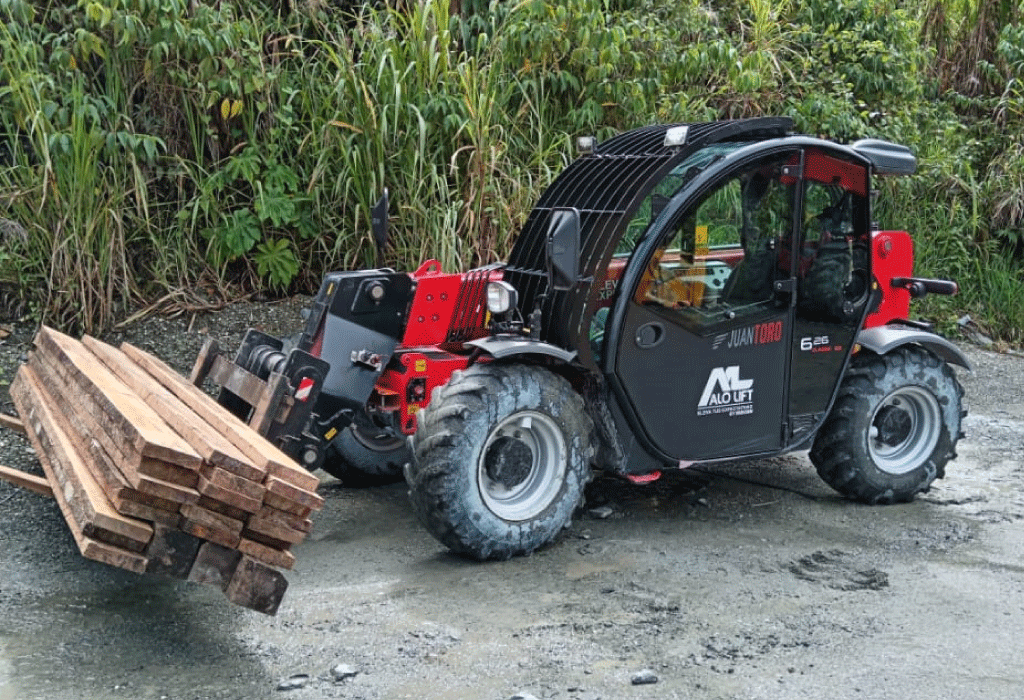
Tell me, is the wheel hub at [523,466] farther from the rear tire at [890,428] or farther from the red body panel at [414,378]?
the rear tire at [890,428]

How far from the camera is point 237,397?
5.98 meters

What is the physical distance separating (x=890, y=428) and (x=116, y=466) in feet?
12.9

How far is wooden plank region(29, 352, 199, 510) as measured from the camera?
421 centimetres

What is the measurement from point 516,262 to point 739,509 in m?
1.70

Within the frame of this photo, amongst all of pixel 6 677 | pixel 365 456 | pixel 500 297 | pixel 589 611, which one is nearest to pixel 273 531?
pixel 6 677

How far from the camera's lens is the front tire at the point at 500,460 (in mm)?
5289

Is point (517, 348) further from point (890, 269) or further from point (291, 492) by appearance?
point (890, 269)

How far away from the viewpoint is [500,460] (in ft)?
18.1

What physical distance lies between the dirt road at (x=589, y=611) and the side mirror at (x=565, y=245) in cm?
127

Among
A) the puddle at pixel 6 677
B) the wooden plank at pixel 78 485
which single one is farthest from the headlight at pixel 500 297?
the puddle at pixel 6 677

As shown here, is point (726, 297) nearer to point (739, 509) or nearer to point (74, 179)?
point (739, 509)

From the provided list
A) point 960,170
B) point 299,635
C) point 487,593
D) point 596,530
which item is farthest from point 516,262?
point 960,170

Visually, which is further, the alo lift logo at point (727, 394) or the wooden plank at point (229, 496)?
the alo lift logo at point (727, 394)

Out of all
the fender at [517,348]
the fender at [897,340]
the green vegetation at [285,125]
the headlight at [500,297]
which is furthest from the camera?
the green vegetation at [285,125]
